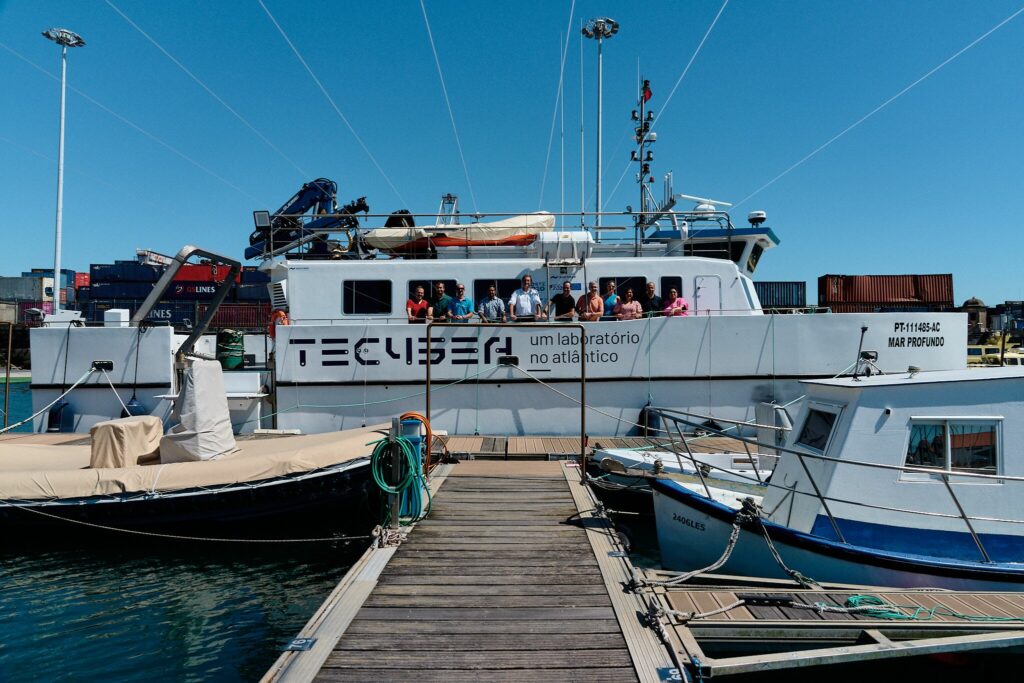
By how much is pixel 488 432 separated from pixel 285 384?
3.92 m

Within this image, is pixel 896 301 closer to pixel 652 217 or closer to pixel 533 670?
pixel 652 217

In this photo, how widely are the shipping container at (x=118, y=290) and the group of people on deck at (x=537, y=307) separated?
5184cm

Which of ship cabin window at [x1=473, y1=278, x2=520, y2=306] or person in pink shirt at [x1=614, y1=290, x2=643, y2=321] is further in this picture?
ship cabin window at [x1=473, y1=278, x2=520, y2=306]

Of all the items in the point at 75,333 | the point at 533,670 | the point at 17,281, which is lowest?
the point at 533,670

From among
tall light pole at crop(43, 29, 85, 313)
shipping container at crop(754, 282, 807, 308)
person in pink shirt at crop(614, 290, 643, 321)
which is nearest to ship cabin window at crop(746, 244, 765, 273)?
person in pink shirt at crop(614, 290, 643, 321)

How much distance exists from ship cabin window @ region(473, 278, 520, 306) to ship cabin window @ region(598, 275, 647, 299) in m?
1.71

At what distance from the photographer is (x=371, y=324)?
1158 cm

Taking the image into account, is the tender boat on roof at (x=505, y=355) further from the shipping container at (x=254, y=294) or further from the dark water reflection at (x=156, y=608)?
the shipping container at (x=254, y=294)

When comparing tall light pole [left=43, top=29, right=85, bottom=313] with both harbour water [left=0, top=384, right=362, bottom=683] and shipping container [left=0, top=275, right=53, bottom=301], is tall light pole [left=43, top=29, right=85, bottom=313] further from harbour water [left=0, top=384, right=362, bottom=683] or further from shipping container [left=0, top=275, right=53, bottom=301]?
shipping container [left=0, top=275, right=53, bottom=301]

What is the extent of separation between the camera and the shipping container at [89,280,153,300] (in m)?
53.3

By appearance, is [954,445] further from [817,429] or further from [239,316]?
[239,316]

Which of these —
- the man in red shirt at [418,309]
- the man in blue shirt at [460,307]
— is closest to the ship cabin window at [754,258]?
the man in blue shirt at [460,307]

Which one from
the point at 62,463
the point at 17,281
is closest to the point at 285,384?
the point at 62,463

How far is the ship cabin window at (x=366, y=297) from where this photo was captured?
39.5 feet
